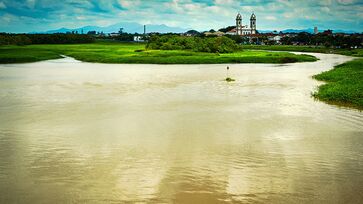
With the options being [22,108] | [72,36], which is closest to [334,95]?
[22,108]

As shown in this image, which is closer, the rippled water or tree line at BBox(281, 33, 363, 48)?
the rippled water

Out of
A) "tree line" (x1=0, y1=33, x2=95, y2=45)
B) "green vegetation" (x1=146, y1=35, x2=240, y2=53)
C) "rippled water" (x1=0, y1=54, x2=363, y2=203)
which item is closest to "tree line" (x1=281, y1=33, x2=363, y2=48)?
"green vegetation" (x1=146, y1=35, x2=240, y2=53)

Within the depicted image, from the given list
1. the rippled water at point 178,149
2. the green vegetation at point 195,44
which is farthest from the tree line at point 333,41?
the rippled water at point 178,149

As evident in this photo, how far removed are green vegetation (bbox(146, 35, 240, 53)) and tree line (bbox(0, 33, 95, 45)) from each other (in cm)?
3377

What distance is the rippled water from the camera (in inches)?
394

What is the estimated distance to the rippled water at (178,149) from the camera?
10000 millimetres

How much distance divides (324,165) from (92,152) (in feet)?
24.3

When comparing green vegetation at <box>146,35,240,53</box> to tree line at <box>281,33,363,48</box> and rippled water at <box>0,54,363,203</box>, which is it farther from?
rippled water at <box>0,54,363,203</box>

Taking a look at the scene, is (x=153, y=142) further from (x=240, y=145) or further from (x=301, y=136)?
(x=301, y=136)

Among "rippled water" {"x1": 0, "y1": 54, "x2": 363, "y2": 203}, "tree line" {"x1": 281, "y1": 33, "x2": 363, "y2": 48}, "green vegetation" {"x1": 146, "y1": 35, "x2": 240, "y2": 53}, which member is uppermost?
"tree line" {"x1": 281, "y1": 33, "x2": 363, "y2": 48}

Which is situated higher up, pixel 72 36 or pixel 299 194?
pixel 72 36

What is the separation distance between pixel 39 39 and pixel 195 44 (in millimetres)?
52133

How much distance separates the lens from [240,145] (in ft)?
46.5

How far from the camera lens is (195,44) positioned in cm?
7175
